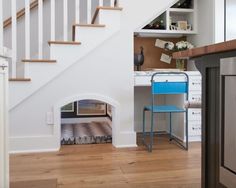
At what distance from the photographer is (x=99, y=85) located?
2934 millimetres

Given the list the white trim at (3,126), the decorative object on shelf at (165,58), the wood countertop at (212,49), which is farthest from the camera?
the decorative object on shelf at (165,58)

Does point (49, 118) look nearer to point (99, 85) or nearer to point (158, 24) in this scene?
point (99, 85)

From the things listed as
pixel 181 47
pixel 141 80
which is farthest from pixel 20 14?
pixel 181 47

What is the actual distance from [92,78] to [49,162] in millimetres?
971

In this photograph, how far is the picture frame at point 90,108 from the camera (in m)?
4.34

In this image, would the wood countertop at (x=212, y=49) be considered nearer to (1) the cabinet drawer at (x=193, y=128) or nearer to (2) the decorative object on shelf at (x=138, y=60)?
(1) the cabinet drawer at (x=193, y=128)

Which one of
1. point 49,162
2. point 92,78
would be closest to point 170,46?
point 92,78

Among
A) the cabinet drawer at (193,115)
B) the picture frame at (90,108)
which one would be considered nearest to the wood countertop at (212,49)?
the cabinet drawer at (193,115)

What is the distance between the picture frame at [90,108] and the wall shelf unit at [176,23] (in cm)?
143

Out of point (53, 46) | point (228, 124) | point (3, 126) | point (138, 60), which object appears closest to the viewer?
point (228, 124)

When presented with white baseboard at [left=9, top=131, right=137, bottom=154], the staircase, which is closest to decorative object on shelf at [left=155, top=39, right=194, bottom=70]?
the staircase

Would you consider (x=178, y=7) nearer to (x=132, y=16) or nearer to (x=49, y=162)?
(x=132, y=16)

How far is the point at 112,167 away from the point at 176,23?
7.16ft

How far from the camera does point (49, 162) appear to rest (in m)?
2.44
